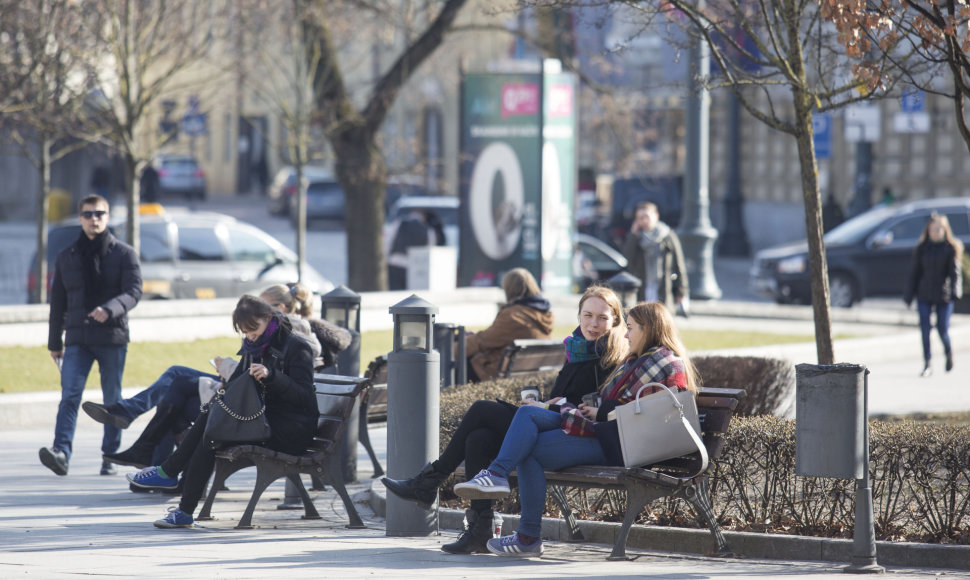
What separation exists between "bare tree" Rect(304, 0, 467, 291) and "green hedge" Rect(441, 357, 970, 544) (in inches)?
472

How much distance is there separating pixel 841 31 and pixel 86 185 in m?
36.6

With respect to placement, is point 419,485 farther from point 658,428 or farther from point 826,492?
point 826,492

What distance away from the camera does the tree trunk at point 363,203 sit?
19.2 meters

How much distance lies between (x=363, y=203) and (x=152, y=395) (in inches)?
429

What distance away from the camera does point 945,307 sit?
15273 millimetres

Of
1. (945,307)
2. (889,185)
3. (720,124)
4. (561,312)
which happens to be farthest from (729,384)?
(720,124)

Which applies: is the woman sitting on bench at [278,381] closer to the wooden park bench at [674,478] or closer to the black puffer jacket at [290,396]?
the black puffer jacket at [290,396]

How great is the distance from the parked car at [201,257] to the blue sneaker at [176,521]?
31.3ft

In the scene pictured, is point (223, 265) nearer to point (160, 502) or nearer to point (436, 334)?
point (436, 334)

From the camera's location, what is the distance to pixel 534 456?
270 inches

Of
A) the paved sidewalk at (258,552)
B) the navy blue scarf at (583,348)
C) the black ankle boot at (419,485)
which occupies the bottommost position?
the paved sidewalk at (258,552)

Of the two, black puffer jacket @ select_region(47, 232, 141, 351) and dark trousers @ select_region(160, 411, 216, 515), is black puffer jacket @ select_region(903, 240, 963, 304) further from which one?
dark trousers @ select_region(160, 411, 216, 515)

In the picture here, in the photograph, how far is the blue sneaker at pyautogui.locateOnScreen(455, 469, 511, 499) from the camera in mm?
6676

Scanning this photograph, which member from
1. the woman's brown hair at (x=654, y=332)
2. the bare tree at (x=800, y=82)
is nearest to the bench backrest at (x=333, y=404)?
the woman's brown hair at (x=654, y=332)
